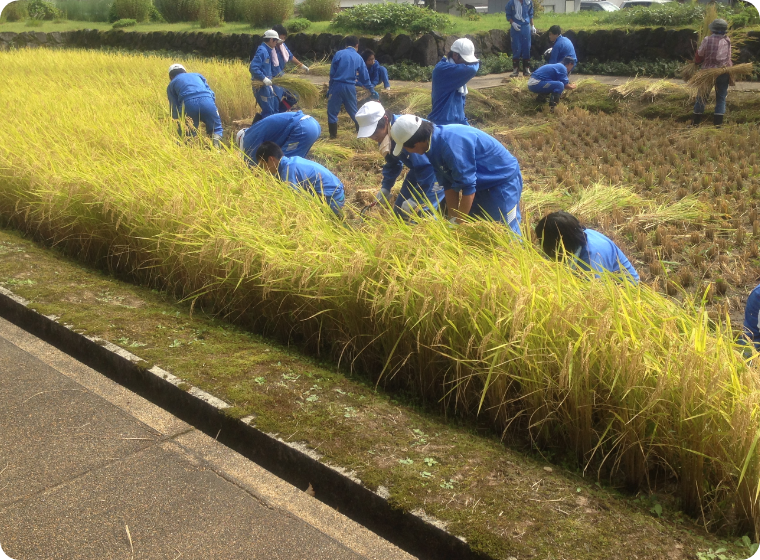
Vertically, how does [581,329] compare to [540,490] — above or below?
above

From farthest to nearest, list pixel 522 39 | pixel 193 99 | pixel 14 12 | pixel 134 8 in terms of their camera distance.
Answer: pixel 14 12
pixel 134 8
pixel 522 39
pixel 193 99

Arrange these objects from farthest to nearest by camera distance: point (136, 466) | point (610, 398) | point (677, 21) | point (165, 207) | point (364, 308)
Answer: point (677, 21) → point (165, 207) → point (364, 308) → point (136, 466) → point (610, 398)

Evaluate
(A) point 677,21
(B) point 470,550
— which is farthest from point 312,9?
(B) point 470,550

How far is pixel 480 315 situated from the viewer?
3217 millimetres

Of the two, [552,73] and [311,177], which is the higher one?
[552,73]

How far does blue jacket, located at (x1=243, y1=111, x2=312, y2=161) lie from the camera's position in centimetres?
660

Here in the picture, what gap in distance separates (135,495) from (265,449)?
0.55 meters

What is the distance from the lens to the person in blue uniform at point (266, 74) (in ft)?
31.9

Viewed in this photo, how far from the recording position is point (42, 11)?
106ft

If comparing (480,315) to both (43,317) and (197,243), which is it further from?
(43,317)

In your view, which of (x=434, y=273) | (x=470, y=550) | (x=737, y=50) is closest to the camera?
(x=470, y=550)

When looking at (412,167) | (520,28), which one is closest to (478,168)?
(412,167)

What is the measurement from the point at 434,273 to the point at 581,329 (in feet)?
2.42

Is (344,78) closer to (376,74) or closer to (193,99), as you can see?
(376,74)
